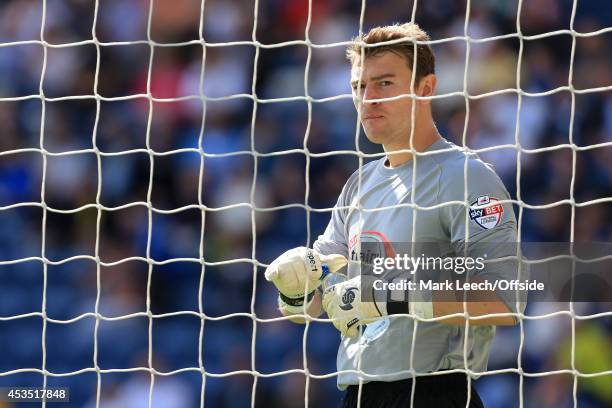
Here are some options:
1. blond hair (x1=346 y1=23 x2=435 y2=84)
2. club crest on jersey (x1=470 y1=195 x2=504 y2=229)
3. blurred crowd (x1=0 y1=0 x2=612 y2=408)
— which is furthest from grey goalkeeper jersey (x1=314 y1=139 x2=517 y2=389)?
blurred crowd (x1=0 y1=0 x2=612 y2=408)

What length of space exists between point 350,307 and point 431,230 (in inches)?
11.4

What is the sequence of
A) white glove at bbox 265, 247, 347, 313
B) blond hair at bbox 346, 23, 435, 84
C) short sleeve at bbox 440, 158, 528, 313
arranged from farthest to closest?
blond hair at bbox 346, 23, 435, 84 < white glove at bbox 265, 247, 347, 313 < short sleeve at bbox 440, 158, 528, 313

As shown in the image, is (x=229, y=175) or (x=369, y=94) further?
(x=229, y=175)

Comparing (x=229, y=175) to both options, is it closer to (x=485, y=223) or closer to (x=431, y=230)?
(x=431, y=230)

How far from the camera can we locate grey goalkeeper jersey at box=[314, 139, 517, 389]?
257 cm

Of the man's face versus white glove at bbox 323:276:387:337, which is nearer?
white glove at bbox 323:276:387:337

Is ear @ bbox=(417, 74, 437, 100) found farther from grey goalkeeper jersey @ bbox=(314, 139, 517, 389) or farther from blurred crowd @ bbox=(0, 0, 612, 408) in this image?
blurred crowd @ bbox=(0, 0, 612, 408)

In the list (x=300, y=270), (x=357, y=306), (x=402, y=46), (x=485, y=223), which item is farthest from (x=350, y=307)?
(x=402, y=46)

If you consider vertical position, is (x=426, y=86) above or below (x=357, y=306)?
above

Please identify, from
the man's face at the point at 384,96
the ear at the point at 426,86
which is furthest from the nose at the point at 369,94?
the ear at the point at 426,86

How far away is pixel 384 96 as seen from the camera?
2.79 metres

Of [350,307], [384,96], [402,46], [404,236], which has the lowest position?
[350,307]

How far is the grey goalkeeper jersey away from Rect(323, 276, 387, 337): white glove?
0.18ft

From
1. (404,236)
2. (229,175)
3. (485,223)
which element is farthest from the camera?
(229,175)
